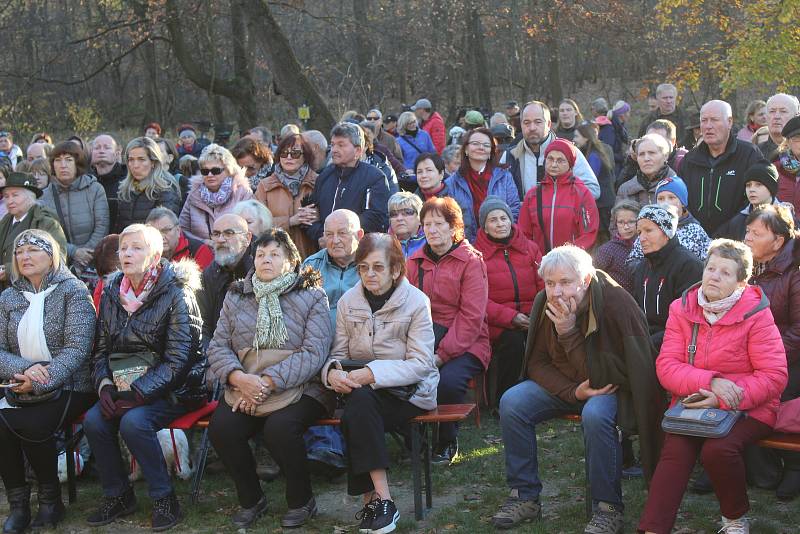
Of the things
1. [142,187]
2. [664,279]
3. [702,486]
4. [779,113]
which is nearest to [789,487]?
[702,486]

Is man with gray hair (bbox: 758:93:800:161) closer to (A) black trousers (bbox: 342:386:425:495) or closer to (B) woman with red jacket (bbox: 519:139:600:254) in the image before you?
(B) woman with red jacket (bbox: 519:139:600:254)

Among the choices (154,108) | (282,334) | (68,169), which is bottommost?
(282,334)

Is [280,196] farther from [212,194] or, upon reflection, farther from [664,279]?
[664,279]

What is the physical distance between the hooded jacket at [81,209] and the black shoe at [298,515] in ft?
12.0

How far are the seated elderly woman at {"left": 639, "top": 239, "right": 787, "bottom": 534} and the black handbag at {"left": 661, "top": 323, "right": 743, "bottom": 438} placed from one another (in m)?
0.04

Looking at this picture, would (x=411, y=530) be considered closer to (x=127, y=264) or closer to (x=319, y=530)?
(x=319, y=530)

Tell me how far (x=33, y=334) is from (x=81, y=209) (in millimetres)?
2571

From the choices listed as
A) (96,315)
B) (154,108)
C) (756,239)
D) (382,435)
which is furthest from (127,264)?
(154,108)

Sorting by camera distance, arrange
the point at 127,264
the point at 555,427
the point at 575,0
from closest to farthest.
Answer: the point at 127,264, the point at 555,427, the point at 575,0

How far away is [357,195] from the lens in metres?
7.44

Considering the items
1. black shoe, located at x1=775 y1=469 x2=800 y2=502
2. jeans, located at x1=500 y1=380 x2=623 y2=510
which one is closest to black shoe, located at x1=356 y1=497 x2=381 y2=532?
jeans, located at x1=500 y1=380 x2=623 y2=510

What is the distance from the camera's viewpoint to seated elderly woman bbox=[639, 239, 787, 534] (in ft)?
14.6

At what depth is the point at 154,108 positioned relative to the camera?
30.4 m

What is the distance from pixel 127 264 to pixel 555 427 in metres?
3.23
